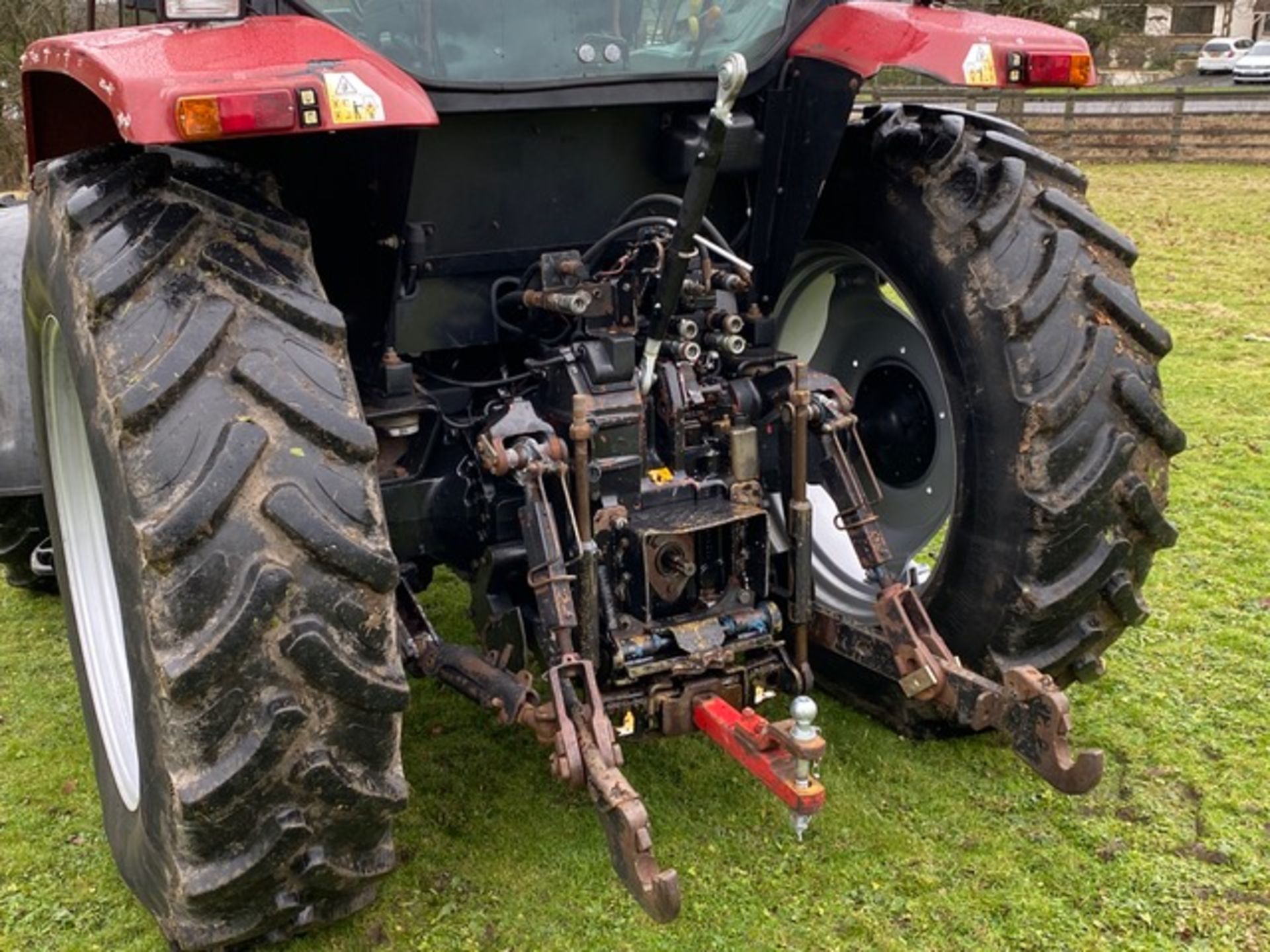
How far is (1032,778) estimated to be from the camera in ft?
11.9

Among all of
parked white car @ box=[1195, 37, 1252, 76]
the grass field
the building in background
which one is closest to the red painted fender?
the grass field

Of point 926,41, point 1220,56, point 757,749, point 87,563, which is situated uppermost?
point 926,41

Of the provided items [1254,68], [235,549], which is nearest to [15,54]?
[235,549]

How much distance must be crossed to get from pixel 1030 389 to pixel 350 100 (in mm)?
1793

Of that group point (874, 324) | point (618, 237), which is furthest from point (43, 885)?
point (874, 324)

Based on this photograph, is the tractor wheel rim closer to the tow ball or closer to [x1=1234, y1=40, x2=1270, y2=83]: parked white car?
the tow ball

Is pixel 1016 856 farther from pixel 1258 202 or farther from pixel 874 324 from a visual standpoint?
pixel 1258 202

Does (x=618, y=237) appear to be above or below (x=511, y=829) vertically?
above

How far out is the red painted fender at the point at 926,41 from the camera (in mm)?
3111

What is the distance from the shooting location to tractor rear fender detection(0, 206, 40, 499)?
3924mm

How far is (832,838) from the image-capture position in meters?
3.37

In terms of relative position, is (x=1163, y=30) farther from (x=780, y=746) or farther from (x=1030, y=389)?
(x=780, y=746)

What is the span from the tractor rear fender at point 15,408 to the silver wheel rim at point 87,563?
59cm

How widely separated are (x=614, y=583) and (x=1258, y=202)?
14154mm
